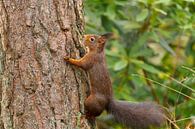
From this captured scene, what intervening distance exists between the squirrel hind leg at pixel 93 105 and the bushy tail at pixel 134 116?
0.09m

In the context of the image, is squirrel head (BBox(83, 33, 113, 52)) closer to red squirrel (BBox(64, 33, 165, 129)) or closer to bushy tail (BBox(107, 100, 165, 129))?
red squirrel (BBox(64, 33, 165, 129))

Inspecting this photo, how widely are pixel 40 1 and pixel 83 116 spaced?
2.55 ft

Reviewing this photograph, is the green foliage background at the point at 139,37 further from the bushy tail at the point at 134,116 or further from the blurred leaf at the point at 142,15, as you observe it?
the bushy tail at the point at 134,116

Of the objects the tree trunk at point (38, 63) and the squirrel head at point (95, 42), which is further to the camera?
the squirrel head at point (95, 42)

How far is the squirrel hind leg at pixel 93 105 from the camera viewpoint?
3730mm

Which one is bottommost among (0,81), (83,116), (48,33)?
(83,116)

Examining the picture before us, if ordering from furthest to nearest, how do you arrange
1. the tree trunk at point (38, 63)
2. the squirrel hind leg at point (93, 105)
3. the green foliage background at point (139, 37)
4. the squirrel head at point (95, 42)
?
the green foliage background at point (139, 37), the squirrel head at point (95, 42), the squirrel hind leg at point (93, 105), the tree trunk at point (38, 63)

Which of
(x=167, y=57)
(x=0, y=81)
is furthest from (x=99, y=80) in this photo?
(x=167, y=57)

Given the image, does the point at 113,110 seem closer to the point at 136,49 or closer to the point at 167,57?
the point at 136,49

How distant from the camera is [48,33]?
3.55 m

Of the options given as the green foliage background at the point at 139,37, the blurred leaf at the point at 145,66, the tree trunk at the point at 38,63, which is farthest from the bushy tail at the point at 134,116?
the blurred leaf at the point at 145,66

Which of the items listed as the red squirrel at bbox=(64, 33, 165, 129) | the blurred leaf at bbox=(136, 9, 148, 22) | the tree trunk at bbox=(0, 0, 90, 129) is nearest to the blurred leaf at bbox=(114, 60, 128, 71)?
the blurred leaf at bbox=(136, 9, 148, 22)

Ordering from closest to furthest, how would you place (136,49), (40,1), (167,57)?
(40,1) < (136,49) < (167,57)

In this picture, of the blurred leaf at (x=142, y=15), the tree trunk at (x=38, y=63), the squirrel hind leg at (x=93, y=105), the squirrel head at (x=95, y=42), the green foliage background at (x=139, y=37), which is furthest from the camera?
the green foliage background at (x=139, y=37)
